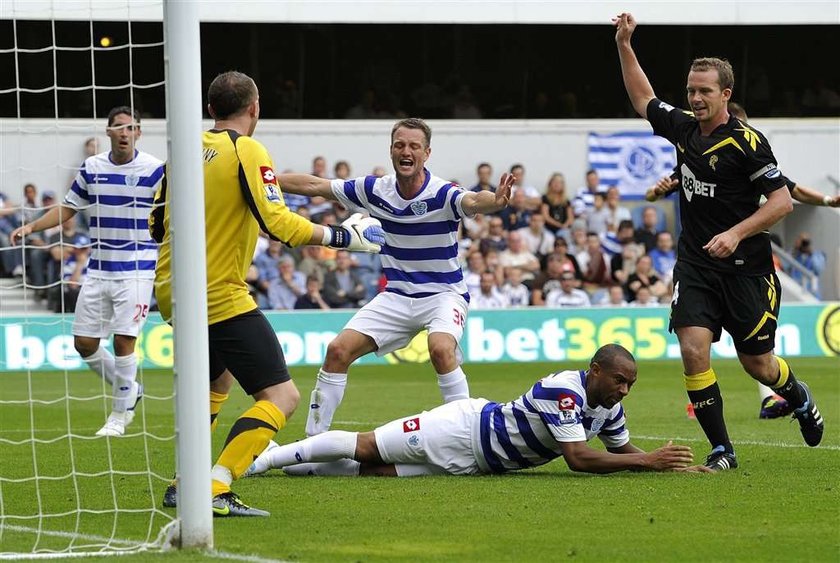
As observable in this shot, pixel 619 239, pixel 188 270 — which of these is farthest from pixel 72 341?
pixel 188 270

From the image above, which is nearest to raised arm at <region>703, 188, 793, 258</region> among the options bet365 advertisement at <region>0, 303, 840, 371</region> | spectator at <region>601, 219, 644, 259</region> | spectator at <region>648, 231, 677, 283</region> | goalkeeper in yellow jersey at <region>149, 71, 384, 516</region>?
goalkeeper in yellow jersey at <region>149, 71, 384, 516</region>

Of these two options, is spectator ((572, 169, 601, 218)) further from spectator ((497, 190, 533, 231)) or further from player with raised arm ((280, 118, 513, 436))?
player with raised arm ((280, 118, 513, 436))

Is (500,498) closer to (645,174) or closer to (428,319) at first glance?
(428,319)

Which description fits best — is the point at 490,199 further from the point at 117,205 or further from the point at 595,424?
the point at 117,205

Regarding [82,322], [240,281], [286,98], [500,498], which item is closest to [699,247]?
[500,498]

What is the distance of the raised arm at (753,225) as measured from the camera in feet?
28.7

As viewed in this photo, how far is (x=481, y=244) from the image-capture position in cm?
2466

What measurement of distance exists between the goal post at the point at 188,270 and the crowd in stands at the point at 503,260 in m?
15.7

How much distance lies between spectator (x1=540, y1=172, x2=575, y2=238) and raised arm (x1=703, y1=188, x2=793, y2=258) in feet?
54.8

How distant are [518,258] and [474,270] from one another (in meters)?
1.16

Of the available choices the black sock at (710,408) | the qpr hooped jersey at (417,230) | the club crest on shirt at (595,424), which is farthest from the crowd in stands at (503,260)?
the club crest on shirt at (595,424)

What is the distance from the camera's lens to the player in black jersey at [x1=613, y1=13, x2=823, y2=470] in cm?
904

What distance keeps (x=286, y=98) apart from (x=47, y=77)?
5.24m

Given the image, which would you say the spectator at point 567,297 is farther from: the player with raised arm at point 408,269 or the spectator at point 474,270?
the player with raised arm at point 408,269
